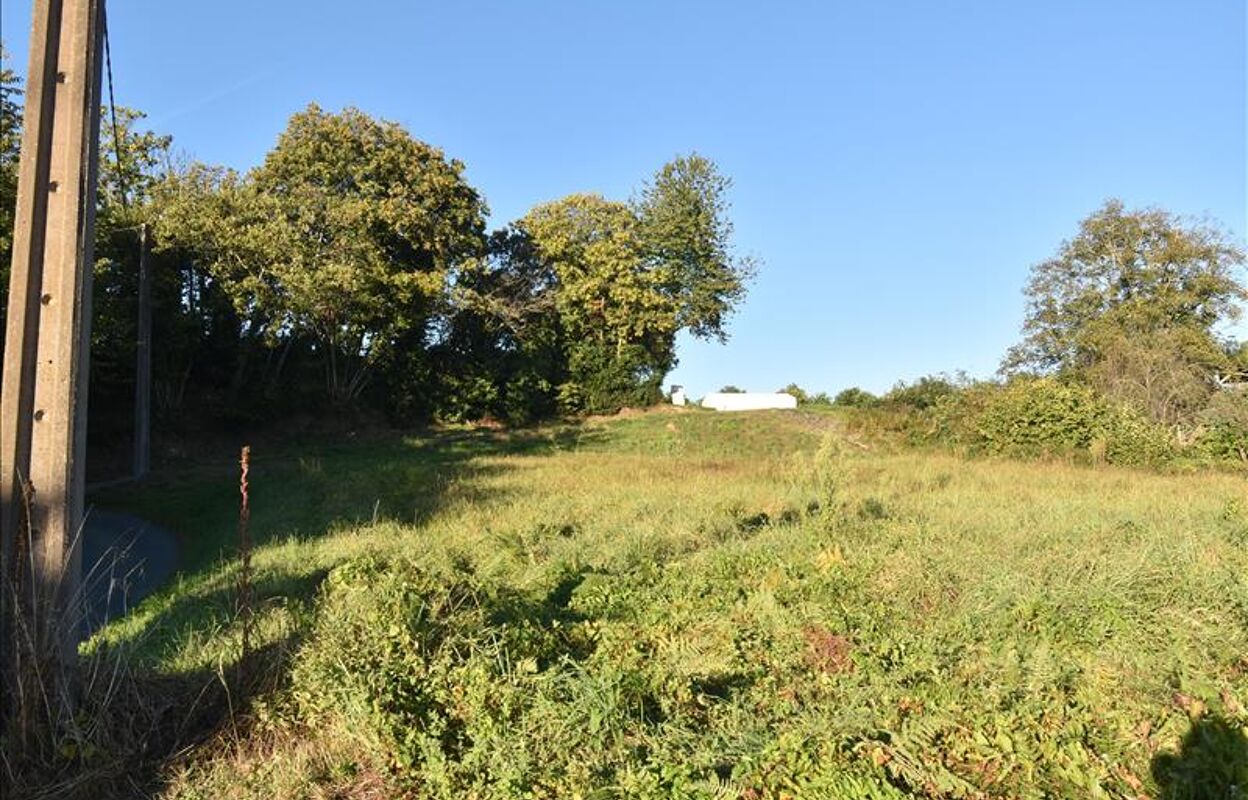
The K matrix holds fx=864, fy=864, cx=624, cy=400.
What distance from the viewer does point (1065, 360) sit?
45219 mm

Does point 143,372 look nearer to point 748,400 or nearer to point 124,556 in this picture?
point 124,556

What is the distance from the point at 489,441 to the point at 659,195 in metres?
23.6

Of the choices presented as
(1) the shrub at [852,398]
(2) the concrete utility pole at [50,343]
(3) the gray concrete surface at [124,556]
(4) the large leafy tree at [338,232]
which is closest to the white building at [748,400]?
(1) the shrub at [852,398]

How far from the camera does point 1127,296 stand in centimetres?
4547

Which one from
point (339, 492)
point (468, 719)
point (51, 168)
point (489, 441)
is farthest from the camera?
point (489, 441)

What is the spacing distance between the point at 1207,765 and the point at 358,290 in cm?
2917

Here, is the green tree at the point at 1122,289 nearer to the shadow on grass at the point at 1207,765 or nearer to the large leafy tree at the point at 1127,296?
the large leafy tree at the point at 1127,296

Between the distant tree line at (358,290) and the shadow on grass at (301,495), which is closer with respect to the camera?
the shadow on grass at (301,495)

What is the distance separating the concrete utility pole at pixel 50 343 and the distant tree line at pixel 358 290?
16226 mm

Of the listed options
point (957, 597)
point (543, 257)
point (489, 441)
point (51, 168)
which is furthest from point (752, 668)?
point (543, 257)

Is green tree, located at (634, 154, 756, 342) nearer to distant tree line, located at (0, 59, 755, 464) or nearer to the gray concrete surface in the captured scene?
distant tree line, located at (0, 59, 755, 464)

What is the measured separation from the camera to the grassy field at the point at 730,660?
364 centimetres

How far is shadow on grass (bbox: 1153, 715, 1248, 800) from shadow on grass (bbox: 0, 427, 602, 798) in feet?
11.8

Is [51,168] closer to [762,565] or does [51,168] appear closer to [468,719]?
[468,719]
